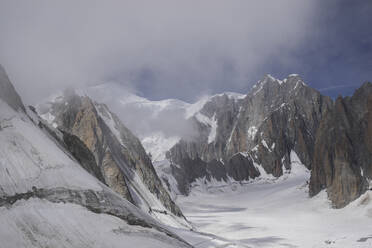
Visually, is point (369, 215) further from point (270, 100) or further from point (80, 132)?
point (270, 100)

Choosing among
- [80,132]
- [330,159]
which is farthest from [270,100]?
[80,132]

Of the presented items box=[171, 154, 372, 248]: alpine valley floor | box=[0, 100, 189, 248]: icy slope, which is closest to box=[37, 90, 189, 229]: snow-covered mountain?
box=[171, 154, 372, 248]: alpine valley floor

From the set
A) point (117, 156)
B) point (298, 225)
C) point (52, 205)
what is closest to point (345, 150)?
point (298, 225)

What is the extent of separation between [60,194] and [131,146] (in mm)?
33933

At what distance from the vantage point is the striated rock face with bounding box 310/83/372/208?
2576 inches

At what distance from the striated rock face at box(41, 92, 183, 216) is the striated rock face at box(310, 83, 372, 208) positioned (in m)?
49.2

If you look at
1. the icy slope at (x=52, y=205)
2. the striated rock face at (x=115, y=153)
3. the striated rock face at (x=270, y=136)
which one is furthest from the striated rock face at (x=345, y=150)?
the icy slope at (x=52, y=205)

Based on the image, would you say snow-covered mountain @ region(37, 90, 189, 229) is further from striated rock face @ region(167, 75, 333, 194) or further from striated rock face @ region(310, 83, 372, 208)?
striated rock face @ region(167, 75, 333, 194)

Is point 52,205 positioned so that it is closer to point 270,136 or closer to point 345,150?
point 345,150

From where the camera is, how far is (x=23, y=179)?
4.63 meters

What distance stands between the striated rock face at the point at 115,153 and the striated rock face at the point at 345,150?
4920cm

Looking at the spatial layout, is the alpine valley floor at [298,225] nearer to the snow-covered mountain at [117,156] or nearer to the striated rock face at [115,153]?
the snow-covered mountain at [117,156]

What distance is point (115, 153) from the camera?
3284 centimetres

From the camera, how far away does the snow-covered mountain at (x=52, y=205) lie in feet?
13.5
